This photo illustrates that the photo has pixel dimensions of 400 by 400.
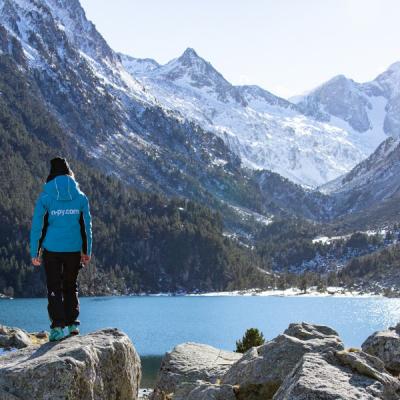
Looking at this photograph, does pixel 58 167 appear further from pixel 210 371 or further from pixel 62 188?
pixel 210 371

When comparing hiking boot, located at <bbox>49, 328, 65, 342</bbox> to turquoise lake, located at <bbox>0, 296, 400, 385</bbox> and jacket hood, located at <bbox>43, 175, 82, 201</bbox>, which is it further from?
turquoise lake, located at <bbox>0, 296, 400, 385</bbox>

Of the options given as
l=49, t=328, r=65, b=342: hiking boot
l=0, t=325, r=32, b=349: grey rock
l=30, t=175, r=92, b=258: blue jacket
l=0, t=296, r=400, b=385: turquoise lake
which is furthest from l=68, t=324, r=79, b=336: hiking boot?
l=0, t=296, r=400, b=385: turquoise lake

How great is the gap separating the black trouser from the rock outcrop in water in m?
3.39

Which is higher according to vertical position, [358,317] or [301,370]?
[301,370]

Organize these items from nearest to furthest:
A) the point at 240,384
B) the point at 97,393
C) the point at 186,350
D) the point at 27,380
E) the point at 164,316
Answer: the point at 27,380 < the point at 97,393 < the point at 240,384 < the point at 186,350 < the point at 164,316

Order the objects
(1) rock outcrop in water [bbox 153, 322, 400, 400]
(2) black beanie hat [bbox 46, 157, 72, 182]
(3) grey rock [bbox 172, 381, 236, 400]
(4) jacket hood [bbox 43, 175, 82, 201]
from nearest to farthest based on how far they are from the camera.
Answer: (1) rock outcrop in water [bbox 153, 322, 400, 400] → (3) grey rock [bbox 172, 381, 236, 400] → (4) jacket hood [bbox 43, 175, 82, 201] → (2) black beanie hat [bbox 46, 157, 72, 182]

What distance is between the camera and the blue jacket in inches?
663

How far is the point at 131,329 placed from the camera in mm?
140625

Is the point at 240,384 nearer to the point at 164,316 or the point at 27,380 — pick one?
the point at 27,380

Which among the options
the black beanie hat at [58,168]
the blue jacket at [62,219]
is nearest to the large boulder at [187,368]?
the blue jacket at [62,219]

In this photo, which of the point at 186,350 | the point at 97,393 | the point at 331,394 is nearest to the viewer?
the point at 331,394

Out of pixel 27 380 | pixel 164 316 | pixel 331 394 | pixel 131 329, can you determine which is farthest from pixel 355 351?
pixel 164 316

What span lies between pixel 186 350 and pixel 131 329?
122879 mm

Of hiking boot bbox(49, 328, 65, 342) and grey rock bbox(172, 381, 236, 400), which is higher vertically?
hiking boot bbox(49, 328, 65, 342)
